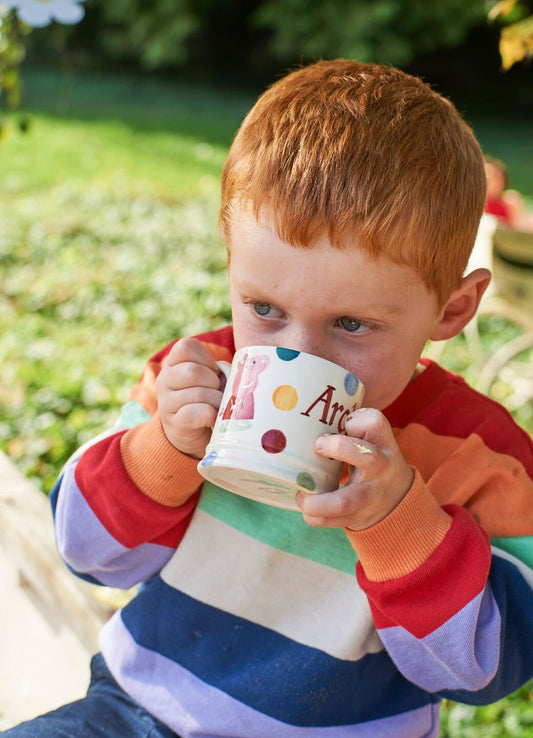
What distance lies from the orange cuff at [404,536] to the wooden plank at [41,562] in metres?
1.21

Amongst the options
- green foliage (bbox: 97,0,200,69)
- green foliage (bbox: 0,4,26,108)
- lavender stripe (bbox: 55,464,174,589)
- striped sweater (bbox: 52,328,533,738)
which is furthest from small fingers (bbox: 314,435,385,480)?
green foliage (bbox: 97,0,200,69)

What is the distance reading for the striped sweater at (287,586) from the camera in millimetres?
1468

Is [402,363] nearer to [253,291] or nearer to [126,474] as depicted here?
[253,291]

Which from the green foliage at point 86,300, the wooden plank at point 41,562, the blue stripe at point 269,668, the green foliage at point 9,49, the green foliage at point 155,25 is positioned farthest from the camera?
the green foliage at point 155,25

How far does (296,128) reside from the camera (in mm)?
1444

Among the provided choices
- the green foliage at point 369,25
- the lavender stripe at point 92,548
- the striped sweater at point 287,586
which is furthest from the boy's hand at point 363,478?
the green foliage at point 369,25

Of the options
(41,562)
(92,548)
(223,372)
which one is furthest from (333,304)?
(41,562)

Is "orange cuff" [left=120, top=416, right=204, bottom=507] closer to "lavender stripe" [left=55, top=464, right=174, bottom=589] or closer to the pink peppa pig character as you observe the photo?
"lavender stripe" [left=55, top=464, right=174, bottom=589]

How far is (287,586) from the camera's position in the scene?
164 cm

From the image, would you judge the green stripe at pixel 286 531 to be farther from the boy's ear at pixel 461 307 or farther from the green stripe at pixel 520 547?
the boy's ear at pixel 461 307

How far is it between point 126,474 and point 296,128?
30.1 inches

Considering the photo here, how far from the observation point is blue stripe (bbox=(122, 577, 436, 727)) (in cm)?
157

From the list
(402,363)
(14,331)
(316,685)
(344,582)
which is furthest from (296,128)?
(14,331)

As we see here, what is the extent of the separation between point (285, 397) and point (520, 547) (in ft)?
1.95
